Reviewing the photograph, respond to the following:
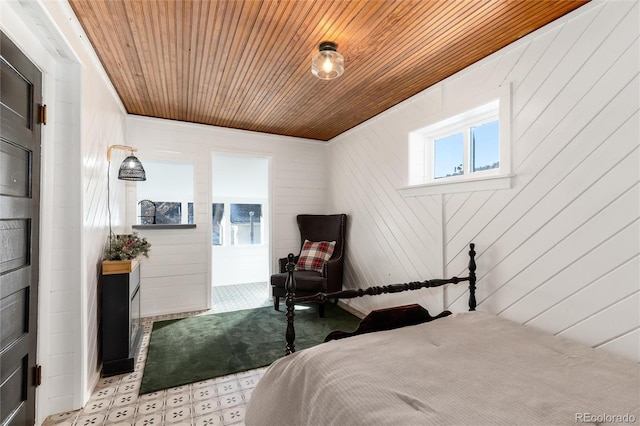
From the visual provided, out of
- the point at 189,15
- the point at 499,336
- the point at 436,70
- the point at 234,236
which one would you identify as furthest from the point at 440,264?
the point at 234,236

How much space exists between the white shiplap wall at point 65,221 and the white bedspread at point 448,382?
1344 mm

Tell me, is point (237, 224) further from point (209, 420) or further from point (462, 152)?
point (462, 152)

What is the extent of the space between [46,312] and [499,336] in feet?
8.86

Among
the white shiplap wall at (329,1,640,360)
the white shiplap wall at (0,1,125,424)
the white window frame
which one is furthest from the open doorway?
the white shiplap wall at (329,1,640,360)

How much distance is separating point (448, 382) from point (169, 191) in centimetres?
488

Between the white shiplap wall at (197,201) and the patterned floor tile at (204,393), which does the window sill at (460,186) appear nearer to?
the white shiplap wall at (197,201)

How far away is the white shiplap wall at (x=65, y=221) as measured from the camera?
5.62 ft

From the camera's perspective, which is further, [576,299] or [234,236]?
[234,236]

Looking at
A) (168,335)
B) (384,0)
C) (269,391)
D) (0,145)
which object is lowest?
(168,335)

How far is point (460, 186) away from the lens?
240 centimetres

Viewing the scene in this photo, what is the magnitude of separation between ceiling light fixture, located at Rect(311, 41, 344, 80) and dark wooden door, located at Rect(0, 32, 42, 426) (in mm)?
1659

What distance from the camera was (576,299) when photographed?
5.53ft

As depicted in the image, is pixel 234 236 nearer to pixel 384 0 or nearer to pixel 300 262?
pixel 300 262

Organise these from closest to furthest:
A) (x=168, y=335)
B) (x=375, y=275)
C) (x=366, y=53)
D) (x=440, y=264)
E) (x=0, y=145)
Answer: (x=0, y=145) < (x=366, y=53) < (x=440, y=264) < (x=168, y=335) < (x=375, y=275)
